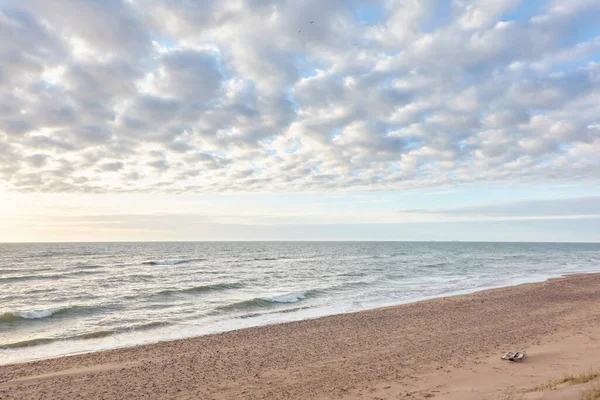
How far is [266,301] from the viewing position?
22250mm

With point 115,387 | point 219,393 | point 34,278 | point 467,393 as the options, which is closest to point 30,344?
point 115,387

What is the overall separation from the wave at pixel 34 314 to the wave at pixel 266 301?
765cm

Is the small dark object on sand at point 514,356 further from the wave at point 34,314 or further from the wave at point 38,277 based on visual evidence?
the wave at point 38,277

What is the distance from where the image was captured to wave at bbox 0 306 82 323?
1755cm

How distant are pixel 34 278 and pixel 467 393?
39472 mm

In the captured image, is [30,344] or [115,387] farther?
[30,344]

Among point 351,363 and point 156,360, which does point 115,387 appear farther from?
point 351,363

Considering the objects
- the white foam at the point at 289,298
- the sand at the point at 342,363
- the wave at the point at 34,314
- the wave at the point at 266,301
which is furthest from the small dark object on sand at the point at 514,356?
the wave at the point at 34,314

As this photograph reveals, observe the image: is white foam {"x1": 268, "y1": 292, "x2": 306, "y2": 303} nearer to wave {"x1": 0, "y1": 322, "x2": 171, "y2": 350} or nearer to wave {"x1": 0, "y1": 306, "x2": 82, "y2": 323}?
wave {"x1": 0, "y1": 322, "x2": 171, "y2": 350}

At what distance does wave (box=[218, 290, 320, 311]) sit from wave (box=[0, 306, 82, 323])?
765 cm

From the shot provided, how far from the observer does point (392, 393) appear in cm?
780

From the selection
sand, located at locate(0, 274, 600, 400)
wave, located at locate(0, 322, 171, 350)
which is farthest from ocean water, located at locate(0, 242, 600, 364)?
sand, located at locate(0, 274, 600, 400)

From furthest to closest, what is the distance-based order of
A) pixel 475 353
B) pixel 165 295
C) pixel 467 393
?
pixel 165 295 < pixel 475 353 < pixel 467 393

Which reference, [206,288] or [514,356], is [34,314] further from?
[514,356]
